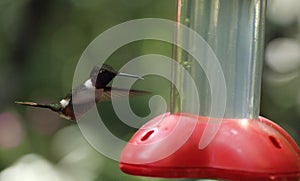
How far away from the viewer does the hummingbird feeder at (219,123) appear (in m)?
1.76

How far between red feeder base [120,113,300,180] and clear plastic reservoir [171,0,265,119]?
180mm

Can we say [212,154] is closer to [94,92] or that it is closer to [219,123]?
[219,123]

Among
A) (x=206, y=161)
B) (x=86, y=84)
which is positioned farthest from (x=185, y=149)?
(x=86, y=84)

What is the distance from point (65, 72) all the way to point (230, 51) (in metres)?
2.36

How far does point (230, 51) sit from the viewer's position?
205 cm

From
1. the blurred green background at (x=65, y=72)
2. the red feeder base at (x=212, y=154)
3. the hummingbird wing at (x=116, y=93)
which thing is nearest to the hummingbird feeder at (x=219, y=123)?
the red feeder base at (x=212, y=154)

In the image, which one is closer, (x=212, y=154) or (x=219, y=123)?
(x=212, y=154)

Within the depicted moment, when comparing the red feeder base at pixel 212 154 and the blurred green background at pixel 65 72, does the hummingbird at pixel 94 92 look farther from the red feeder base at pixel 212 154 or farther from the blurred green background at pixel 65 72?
the blurred green background at pixel 65 72

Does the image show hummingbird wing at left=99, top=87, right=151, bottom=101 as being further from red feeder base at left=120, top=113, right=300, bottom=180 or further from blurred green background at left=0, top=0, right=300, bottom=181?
blurred green background at left=0, top=0, right=300, bottom=181

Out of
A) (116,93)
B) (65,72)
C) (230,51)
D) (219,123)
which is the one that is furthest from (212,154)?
(65,72)

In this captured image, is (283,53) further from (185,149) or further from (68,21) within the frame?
(185,149)

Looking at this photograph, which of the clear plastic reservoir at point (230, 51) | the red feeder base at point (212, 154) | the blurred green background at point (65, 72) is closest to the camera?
the red feeder base at point (212, 154)

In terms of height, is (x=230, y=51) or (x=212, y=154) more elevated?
(x=230, y=51)

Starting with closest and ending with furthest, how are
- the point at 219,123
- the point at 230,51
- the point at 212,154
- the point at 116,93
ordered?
1. the point at 212,154
2. the point at 219,123
3. the point at 230,51
4. the point at 116,93
